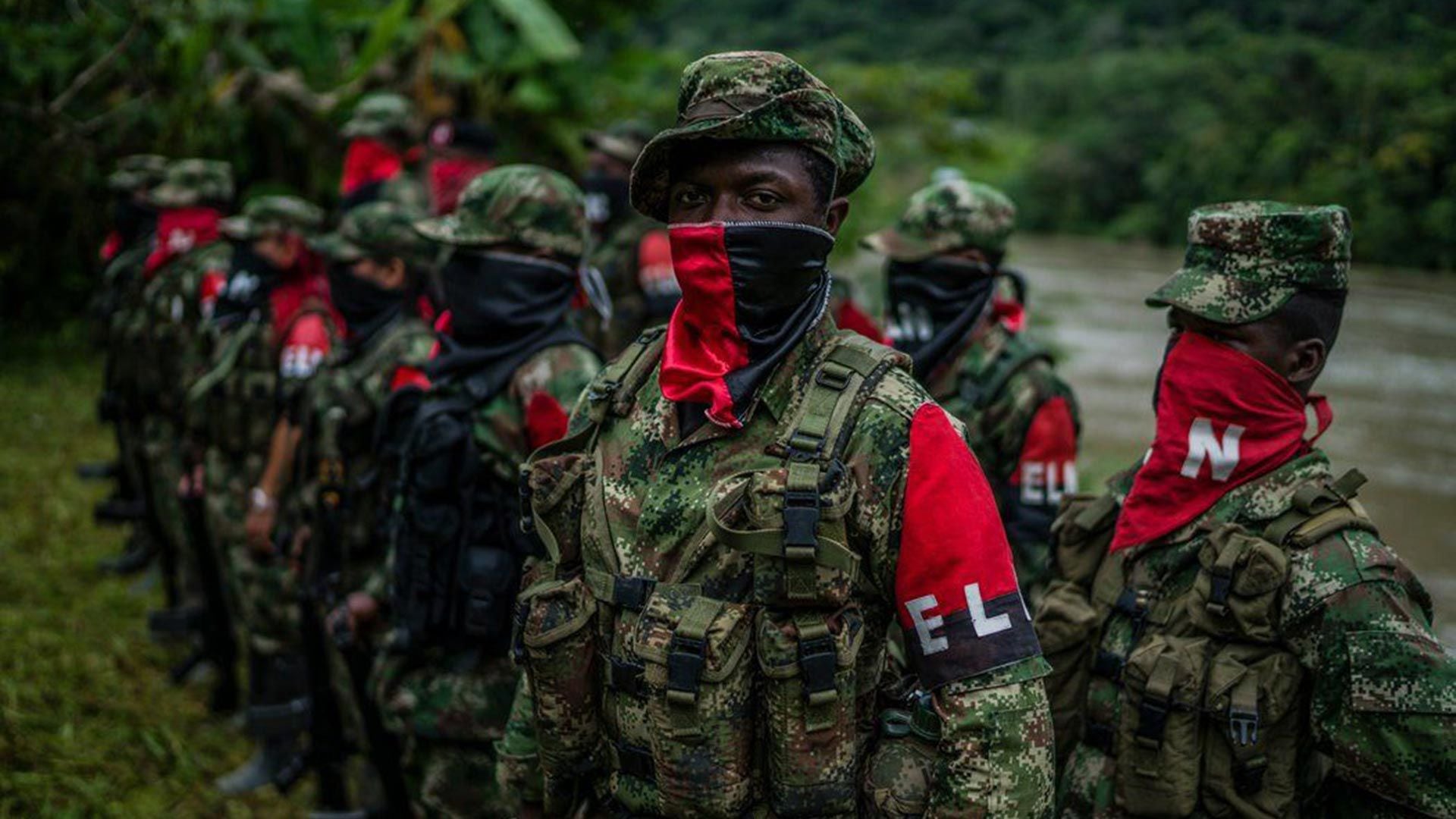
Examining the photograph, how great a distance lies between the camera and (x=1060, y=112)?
1861 inches

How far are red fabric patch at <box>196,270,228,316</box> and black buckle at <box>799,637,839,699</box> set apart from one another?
530 cm

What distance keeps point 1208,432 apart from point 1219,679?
1.80ft

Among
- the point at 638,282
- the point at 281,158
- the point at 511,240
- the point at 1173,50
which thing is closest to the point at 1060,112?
the point at 1173,50

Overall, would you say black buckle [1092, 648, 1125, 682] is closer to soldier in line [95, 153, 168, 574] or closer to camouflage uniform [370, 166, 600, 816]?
camouflage uniform [370, 166, 600, 816]

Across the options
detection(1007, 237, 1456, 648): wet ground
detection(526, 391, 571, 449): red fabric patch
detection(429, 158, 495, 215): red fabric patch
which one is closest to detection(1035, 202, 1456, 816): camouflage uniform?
detection(526, 391, 571, 449): red fabric patch

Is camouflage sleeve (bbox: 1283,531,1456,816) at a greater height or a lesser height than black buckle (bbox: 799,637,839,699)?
lesser

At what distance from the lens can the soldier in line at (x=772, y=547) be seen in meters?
1.74

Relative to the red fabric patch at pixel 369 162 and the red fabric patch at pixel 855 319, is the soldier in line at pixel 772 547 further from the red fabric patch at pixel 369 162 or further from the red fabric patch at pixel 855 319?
the red fabric patch at pixel 369 162

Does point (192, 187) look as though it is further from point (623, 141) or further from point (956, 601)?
point (956, 601)

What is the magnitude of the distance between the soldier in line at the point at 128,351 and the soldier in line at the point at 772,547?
5792 mm

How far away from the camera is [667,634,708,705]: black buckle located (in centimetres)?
180

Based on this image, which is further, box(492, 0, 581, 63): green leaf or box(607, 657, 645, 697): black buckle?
box(492, 0, 581, 63): green leaf

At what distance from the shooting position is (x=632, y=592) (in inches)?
76.4

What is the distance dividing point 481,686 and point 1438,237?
56.1 ft
